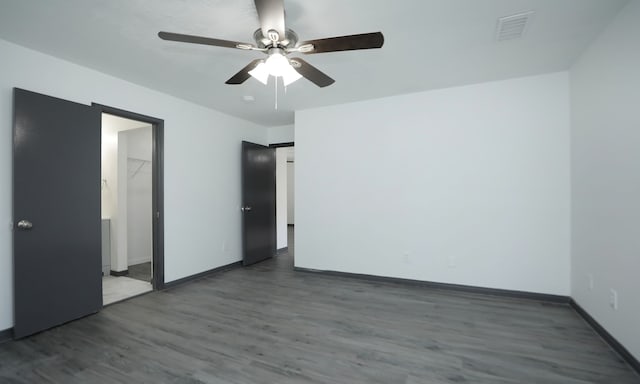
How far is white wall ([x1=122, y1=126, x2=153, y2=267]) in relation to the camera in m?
4.90

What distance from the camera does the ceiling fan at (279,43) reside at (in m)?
1.65

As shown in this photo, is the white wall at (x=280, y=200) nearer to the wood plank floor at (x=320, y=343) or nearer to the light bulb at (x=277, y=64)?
the wood plank floor at (x=320, y=343)

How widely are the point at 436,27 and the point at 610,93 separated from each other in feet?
4.84

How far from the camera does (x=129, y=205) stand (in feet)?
16.1

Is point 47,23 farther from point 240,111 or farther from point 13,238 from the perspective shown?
point 240,111

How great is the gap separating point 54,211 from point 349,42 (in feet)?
9.67

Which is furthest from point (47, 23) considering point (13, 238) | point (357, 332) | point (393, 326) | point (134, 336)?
point (393, 326)

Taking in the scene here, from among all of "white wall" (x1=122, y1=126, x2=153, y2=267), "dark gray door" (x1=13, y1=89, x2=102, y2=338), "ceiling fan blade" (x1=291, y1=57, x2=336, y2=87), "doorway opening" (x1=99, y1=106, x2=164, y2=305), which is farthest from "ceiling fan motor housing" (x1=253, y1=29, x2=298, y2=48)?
"white wall" (x1=122, y1=126, x2=153, y2=267)

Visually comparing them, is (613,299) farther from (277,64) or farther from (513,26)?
(277,64)

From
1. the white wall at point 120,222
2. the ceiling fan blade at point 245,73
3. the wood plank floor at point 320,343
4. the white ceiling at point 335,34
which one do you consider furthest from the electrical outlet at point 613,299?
the white wall at point 120,222

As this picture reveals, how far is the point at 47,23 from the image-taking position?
2176 millimetres

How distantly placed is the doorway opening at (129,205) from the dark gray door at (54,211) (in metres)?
0.45

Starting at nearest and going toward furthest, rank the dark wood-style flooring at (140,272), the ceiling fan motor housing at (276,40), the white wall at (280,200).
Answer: the ceiling fan motor housing at (276,40) → the dark wood-style flooring at (140,272) → the white wall at (280,200)

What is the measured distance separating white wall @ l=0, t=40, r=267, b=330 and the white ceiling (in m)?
0.19
